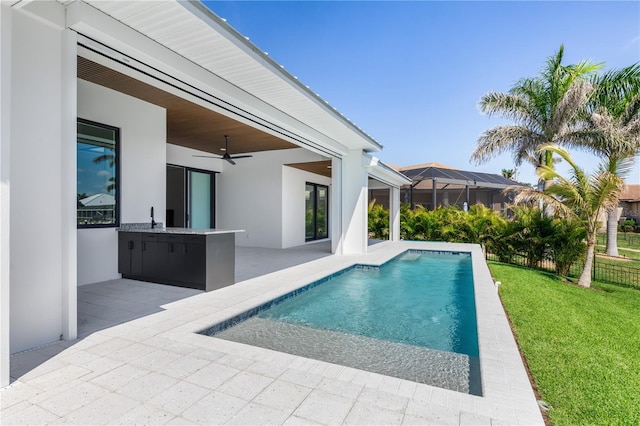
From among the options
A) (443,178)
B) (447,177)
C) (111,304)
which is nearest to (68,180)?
(111,304)

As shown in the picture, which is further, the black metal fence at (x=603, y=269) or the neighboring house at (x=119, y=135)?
the black metal fence at (x=603, y=269)

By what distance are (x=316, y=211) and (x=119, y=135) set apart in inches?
376

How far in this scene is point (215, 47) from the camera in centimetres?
416

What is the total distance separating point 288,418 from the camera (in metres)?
2.17

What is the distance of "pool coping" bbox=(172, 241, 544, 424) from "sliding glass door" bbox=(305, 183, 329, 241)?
24.6ft

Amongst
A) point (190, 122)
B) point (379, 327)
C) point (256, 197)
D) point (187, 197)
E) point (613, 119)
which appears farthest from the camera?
point (613, 119)

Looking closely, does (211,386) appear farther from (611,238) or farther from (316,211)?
(611,238)

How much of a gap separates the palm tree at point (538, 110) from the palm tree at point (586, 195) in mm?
3808

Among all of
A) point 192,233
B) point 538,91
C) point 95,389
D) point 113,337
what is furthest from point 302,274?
point 538,91

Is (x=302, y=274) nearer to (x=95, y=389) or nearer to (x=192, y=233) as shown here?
(x=192, y=233)

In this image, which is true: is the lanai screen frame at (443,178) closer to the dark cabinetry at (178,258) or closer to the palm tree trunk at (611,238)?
the palm tree trunk at (611,238)

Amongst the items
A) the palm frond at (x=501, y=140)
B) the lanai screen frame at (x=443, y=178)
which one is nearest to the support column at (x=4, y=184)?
the palm frond at (x=501, y=140)

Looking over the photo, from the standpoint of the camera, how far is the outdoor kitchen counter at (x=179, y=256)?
18.6 feet

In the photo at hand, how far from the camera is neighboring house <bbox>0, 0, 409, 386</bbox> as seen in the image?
317 cm
